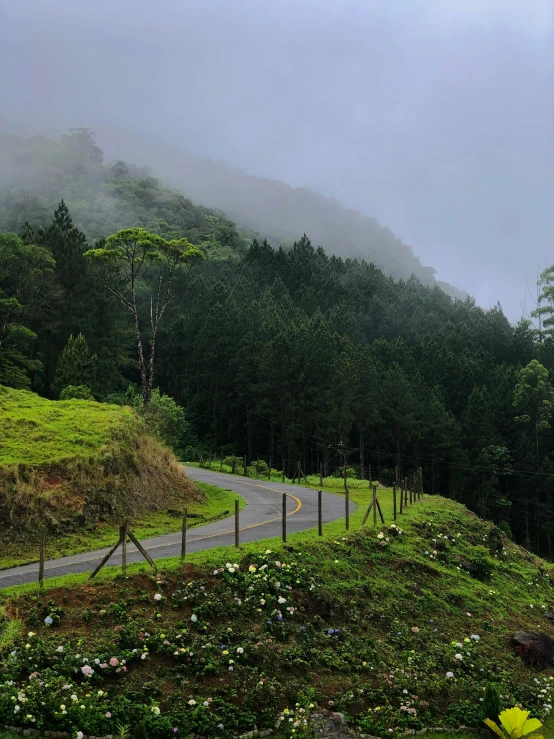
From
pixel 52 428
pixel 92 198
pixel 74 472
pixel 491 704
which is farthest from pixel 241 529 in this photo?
pixel 92 198

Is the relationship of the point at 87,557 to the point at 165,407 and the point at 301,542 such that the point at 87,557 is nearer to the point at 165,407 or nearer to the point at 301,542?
the point at 301,542

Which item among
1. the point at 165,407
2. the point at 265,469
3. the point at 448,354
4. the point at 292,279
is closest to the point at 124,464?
the point at 165,407

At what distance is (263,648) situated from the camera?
10891 mm

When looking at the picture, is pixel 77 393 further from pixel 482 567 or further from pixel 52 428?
pixel 482 567

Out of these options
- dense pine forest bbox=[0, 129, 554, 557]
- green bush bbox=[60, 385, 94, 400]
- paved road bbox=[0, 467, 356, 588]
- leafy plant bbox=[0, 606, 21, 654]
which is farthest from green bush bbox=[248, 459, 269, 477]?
leafy plant bbox=[0, 606, 21, 654]

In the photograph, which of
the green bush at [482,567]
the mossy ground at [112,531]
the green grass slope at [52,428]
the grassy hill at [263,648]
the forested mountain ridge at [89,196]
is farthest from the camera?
the forested mountain ridge at [89,196]

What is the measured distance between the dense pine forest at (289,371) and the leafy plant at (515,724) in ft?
107

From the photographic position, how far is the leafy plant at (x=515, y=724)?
32.6ft

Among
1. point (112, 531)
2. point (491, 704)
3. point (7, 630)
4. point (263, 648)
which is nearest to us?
point (7, 630)

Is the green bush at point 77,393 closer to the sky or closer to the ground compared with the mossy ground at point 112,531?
closer to the sky

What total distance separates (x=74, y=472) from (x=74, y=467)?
182 mm

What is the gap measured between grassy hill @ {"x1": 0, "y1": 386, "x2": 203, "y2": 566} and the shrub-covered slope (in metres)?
0.03

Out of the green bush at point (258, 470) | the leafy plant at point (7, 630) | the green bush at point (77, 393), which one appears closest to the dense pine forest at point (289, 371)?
the green bush at point (77, 393)

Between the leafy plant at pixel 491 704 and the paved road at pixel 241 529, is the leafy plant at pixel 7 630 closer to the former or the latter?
the paved road at pixel 241 529
